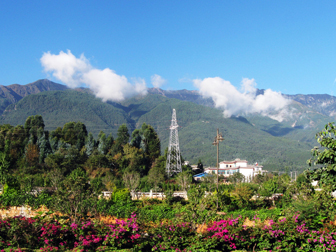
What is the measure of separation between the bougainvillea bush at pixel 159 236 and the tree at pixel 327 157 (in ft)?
6.31

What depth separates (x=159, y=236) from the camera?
11430 mm

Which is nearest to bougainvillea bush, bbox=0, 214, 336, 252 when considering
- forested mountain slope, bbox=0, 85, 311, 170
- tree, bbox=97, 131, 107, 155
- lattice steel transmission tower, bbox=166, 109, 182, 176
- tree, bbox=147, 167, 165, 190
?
tree, bbox=147, 167, 165, 190

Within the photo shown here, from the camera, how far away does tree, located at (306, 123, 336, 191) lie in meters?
10.8

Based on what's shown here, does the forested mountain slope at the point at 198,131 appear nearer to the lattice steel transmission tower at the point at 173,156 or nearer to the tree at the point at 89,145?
the tree at the point at 89,145

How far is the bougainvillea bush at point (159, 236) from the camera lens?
1077cm

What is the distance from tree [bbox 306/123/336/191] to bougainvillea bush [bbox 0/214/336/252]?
1923mm

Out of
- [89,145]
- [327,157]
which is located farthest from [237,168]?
[327,157]

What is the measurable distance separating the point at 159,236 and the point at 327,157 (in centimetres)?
635

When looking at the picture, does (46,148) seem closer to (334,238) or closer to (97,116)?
(334,238)

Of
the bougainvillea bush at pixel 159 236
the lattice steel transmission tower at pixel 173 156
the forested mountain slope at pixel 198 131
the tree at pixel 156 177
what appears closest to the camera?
the bougainvillea bush at pixel 159 236

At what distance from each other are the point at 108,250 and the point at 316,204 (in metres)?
8.57

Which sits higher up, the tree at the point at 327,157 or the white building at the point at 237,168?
the tree at the point at 327,157

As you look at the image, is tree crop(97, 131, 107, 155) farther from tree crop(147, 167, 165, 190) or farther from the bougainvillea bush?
the bougainvillea bush

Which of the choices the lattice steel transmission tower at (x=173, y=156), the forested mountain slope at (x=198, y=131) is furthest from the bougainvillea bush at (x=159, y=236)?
the forested mountain slope at (x=198, y=131)
